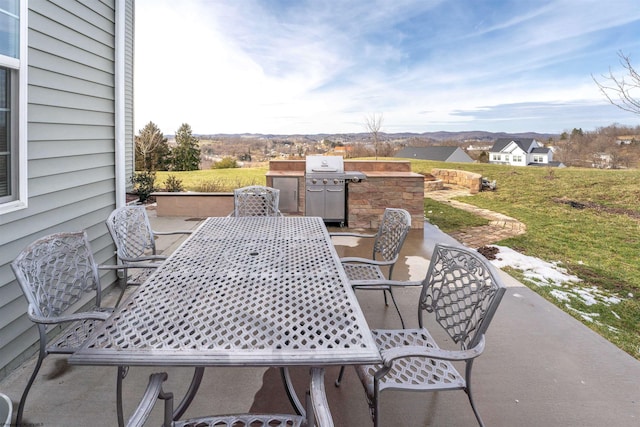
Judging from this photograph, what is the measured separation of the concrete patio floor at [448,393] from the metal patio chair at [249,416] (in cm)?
48

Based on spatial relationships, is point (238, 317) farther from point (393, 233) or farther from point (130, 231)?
point (130, 231)

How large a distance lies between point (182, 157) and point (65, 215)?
9746mm

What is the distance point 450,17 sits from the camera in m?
11.0

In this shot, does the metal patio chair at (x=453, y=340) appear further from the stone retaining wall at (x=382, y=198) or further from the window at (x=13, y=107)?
the stone retaining wall at (x=382, y=198)

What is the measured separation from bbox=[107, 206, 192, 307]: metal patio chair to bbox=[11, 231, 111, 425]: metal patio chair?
294 mm

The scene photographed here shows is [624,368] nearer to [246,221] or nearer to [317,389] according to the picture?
[317,389]

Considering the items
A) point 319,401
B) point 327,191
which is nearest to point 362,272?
point 319,401

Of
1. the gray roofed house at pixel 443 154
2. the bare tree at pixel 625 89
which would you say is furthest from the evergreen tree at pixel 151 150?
the gray roofed house at pixel 443 154

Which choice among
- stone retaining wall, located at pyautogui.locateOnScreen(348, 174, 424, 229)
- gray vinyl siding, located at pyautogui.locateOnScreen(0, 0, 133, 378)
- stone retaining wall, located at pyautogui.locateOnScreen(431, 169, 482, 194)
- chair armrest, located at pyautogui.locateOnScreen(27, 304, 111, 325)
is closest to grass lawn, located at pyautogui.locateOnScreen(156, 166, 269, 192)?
stone retaining wall, located at pyautogui.locateOnScreen(348, 174, 424, 229)

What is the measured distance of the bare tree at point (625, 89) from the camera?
434 centimetres

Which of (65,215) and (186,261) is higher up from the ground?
(65,215)

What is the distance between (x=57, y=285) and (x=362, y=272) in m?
Result: 1.80

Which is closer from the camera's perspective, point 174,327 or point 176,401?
point 174,327

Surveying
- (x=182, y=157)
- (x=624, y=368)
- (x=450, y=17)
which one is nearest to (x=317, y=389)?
(x=624, y=368)
